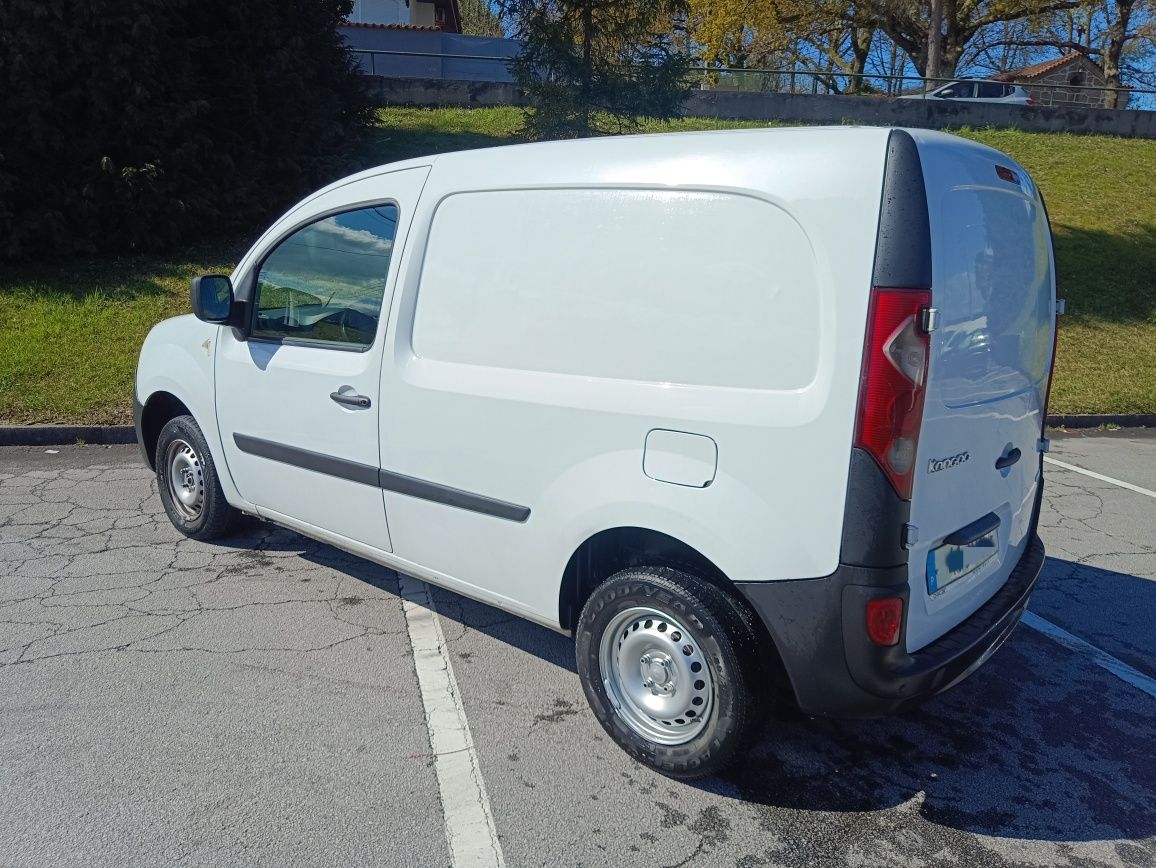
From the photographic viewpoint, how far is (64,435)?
7.33 m

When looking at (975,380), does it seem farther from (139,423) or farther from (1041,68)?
(1041,68)

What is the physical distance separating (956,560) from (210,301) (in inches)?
136

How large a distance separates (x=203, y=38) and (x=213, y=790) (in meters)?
10.4

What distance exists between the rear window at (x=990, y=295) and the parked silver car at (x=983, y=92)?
25.2 m

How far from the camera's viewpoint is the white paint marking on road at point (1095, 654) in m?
3.76

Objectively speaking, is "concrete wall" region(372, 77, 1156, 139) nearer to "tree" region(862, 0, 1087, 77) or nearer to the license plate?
"tree" region(862, 0, 1087, 77)

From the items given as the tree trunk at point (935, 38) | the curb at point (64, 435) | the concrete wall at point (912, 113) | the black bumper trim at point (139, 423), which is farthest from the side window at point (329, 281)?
the tree trunk at point (935, 38)

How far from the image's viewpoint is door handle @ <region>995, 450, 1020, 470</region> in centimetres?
295

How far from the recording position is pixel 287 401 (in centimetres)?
402

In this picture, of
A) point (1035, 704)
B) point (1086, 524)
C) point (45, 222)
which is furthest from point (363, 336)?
point (45, 222)

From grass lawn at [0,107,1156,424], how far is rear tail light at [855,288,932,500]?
686 centimetres

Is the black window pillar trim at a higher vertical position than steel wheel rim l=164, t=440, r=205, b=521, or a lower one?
higher

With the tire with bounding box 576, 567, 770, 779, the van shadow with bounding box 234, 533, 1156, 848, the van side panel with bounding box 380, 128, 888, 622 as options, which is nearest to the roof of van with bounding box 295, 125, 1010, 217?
the van side panel with bounding box 380, 128, 888, 622

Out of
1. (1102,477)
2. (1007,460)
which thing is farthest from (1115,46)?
(1007,460)
